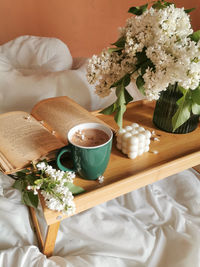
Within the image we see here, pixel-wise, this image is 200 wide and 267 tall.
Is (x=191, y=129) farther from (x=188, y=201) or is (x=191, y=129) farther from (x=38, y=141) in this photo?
(x=38, y=141)

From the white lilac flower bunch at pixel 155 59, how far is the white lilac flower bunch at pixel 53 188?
23 cm

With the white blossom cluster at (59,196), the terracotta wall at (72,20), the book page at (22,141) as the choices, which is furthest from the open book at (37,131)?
the terracotta wall at (72,20)

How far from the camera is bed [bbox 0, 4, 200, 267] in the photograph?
73cm

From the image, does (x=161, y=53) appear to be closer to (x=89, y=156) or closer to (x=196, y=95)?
(x=196, y=95)

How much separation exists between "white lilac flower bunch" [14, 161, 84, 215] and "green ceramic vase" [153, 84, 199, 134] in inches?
15.6

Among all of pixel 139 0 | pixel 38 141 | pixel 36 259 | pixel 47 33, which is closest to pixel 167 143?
pixel 38 141

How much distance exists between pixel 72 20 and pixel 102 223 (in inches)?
56.2

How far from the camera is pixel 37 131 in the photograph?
78cm

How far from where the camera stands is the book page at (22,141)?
67 cm

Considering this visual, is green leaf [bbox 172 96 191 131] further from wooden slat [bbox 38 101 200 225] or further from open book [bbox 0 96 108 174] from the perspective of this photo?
open book [bbox 0 96 108 174]

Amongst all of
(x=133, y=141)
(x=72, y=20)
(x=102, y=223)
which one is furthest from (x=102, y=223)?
(x=72, y=20)

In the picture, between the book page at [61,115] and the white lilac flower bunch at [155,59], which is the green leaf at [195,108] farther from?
the book page at [61,115]

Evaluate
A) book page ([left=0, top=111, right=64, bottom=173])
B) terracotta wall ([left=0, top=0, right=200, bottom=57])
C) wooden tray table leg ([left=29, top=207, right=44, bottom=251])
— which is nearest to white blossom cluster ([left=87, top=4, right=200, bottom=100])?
book page ([left=0, top=111, right=64, bottom=173])

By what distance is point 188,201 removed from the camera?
98 centimetres
